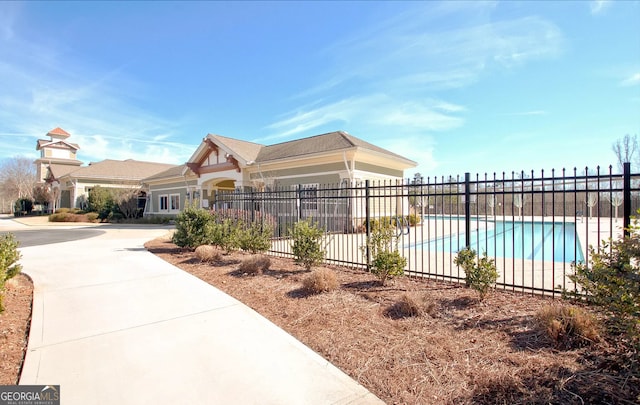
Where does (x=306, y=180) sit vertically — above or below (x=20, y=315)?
above

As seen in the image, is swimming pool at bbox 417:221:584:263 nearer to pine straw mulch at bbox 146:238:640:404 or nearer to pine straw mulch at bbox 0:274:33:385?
pine straw mulch at bbox 146:238:640:404

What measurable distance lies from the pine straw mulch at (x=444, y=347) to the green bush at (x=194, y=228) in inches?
165

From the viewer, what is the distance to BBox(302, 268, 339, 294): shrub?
5.33 metres

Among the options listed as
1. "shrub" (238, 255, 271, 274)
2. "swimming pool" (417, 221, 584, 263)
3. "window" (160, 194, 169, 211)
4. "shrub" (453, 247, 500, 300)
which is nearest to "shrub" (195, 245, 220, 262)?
"shrub" (238, 255, 271, 274)

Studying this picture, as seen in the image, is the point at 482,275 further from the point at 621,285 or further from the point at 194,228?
the point at 194,228

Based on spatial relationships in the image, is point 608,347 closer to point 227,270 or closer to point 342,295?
point 342,295

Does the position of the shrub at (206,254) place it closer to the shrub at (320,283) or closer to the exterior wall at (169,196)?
the shrub at (320,283)

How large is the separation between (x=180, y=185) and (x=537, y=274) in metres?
25.9

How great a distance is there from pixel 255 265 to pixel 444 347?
456cm

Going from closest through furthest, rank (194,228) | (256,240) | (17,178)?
(256,240)
(194,228)
(17,178)

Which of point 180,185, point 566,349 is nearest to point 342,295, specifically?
point 566,349

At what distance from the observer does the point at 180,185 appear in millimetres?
25812

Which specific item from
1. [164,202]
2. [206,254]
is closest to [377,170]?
[206,254]

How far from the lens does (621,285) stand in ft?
8.68
